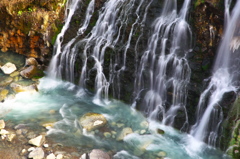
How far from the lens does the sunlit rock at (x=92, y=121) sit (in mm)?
7825

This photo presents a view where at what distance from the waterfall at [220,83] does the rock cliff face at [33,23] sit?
7250 mm

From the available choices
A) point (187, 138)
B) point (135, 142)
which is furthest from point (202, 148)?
point (135, 142)

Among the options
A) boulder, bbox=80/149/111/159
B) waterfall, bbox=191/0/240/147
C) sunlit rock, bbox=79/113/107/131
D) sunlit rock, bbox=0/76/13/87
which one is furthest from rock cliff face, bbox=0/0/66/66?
waterfall, bbox=191/0/240/147

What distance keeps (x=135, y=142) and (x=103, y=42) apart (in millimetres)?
4294

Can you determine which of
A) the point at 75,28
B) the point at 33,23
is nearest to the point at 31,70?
the point at 33,23

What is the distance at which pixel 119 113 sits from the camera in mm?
8844

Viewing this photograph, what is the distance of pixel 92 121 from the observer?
7.99m

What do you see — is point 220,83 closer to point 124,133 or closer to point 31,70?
point 124,133

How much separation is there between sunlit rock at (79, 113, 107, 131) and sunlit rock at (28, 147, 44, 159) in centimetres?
178

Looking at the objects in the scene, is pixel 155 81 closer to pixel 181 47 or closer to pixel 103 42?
pixel 181 47

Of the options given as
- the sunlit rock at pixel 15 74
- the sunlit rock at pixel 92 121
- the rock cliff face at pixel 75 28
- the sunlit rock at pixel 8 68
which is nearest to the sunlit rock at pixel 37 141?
the sunlit rock at pixel 92 121

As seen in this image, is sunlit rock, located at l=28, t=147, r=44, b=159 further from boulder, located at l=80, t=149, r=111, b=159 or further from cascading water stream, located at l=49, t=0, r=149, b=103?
cascading water stream, located at l=49, t=0, r=149, b=103

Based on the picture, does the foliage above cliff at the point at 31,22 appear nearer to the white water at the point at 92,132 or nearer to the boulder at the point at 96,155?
the white water at the point at 92,132

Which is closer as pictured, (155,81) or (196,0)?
(196,0)
